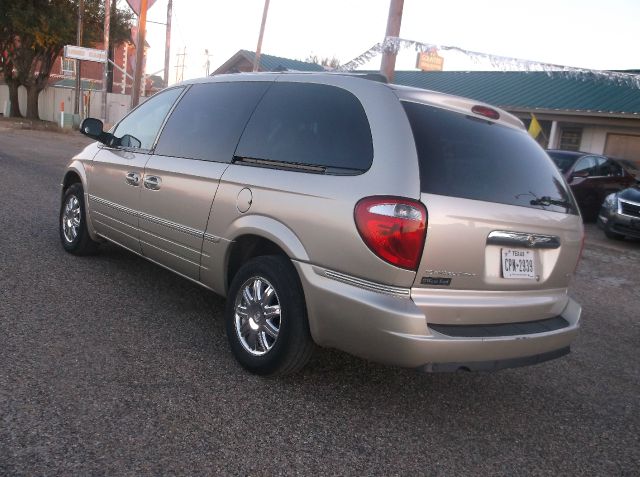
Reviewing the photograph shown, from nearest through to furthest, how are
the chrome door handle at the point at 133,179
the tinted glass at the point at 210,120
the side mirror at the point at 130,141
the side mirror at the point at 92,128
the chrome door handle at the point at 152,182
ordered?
the tinted glass at the point at 210,120, the chrome door handle at the point at 152,182, the chrome door handle at the point at 133,179, the side mirror at the point at 130,141, the side mirror at the point at 92,128

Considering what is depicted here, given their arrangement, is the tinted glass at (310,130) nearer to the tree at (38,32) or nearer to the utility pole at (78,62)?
the utility pole at (78,62)

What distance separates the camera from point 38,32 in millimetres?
33281

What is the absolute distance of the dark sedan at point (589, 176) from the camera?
13.7 metres

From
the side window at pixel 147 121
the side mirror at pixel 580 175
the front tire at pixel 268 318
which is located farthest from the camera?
the side mirror at pixel 580 175

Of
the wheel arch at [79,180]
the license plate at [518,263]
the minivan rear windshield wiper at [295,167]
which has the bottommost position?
the wheel arch at [79,180]


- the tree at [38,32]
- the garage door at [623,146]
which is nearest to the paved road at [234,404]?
the garage door at [623,146]

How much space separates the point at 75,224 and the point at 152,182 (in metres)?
1.78

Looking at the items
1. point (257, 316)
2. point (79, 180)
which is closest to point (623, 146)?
point (79, 180)

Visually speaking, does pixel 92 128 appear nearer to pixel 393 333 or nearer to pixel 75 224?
pixel 75 224

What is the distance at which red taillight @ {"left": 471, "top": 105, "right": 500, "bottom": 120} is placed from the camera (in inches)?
150

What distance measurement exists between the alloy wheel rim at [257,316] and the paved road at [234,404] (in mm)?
208

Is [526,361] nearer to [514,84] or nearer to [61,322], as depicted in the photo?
[61,322]

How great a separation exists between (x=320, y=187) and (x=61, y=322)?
2156mm

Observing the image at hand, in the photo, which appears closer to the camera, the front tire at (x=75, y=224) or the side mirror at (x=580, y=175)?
the front tire at (x=75, y=224)
